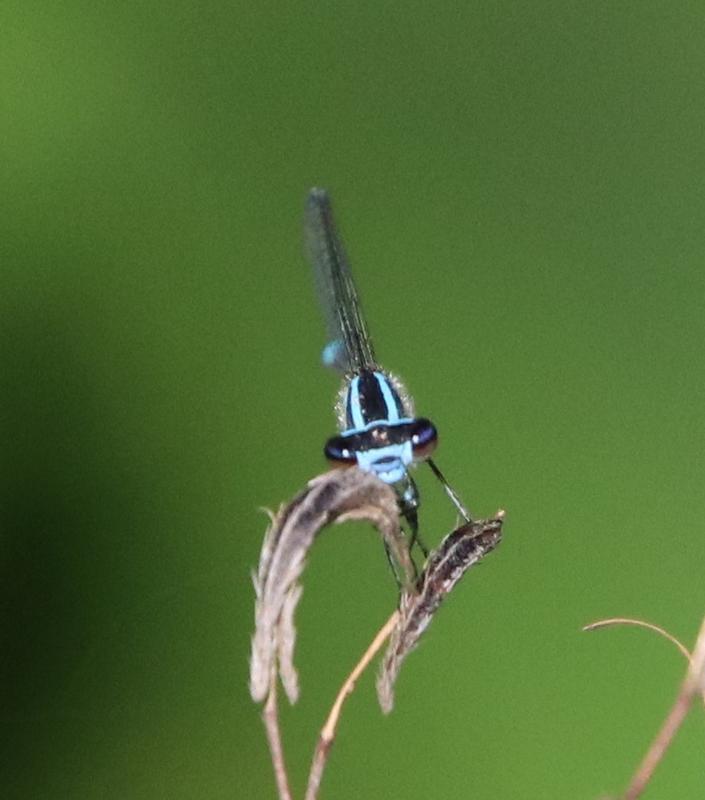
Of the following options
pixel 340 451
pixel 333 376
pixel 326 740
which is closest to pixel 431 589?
pixel 326 740

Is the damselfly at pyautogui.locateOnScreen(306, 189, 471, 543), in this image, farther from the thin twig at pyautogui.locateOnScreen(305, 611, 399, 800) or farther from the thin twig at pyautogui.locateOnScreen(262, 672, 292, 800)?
the thin twig at pyautogui.locateOnScreen(262, 672, 292, 800)

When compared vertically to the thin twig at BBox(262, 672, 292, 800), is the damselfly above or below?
above

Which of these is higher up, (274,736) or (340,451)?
(340,451)

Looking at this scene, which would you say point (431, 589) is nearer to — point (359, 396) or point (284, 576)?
point (284, 576)

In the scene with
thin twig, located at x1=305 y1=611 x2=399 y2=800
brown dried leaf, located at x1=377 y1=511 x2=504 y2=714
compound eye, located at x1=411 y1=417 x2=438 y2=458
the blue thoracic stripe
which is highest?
the blue thoracic stripe

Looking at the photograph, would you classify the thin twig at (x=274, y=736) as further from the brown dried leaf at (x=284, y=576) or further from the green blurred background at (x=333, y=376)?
the green blurred background at (x=333, y=376)

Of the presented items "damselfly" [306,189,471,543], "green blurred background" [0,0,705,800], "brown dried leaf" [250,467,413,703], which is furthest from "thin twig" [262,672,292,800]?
"green blurred background" [0,0,705,800]

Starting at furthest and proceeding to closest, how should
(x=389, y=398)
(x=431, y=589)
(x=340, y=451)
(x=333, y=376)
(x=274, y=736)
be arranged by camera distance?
(x=333, y=376), (x=389, y=398), (x=340, y=451), (x=431, y=589), (x=274, y=736)
